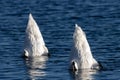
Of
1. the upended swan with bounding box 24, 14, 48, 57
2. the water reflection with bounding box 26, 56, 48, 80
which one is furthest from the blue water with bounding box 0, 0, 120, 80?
the upended swan with bounding box 24, 14, 48, 57

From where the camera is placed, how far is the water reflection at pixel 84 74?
56.1 meters

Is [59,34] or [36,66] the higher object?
[59,34]

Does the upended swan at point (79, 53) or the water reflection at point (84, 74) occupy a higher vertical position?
the upended swan at point (79, 53)

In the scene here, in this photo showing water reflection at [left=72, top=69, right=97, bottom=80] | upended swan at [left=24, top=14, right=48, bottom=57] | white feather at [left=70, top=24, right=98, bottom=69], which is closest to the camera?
water reflection at [left=72, top=69, right=97, bottom=80]

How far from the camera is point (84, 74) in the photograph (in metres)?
57.0

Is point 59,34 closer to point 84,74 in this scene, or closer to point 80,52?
point 80,52

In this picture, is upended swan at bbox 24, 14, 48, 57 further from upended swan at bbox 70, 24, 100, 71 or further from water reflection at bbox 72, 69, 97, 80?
water reflection at bbox 72, 69, 97, 80

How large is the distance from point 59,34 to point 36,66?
15136 mm

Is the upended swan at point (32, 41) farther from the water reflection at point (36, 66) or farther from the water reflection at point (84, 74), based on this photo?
the water reflection at point (84, 74)

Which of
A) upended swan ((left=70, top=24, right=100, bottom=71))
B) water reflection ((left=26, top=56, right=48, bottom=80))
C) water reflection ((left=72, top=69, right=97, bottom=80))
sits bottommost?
water reflection ((left=72, top=69, right=97, bottom=80))

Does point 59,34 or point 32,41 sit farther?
point 59,34

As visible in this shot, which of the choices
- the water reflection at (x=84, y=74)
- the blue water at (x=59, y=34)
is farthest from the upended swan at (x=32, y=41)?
the water reflection at (x=84, y=74)

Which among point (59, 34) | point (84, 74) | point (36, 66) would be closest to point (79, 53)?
point (84, 74)

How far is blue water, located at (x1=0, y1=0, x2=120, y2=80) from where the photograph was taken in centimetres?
5778
